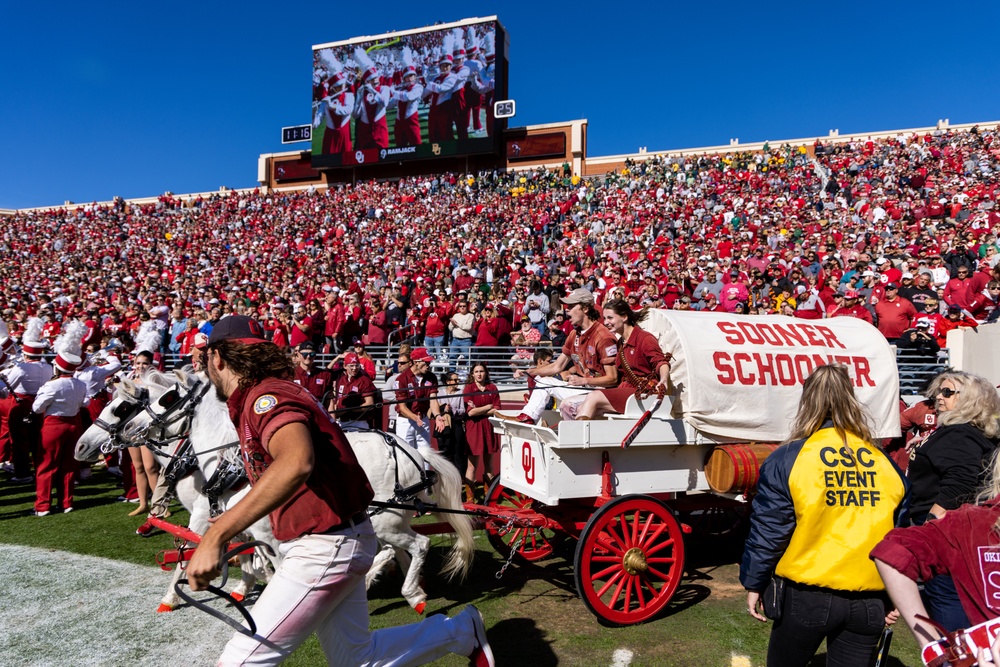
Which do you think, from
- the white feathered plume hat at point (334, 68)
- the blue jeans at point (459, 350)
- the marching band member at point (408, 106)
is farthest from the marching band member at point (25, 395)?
the white feathered plume hat at point (334, 68)

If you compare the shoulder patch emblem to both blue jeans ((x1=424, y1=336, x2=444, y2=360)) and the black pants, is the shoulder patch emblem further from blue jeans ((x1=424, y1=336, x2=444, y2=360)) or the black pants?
blue jeans ((x1=424, y1=336, x2=444, y2=360))

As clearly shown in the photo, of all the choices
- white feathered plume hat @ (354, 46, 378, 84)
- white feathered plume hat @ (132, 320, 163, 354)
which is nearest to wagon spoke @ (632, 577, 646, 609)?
white feathered plume hat @ (132, 320, 163, 354)

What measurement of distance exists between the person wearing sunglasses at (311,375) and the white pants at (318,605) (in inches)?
229

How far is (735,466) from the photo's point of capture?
486 cm

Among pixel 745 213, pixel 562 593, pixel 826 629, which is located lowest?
pixel 562 593

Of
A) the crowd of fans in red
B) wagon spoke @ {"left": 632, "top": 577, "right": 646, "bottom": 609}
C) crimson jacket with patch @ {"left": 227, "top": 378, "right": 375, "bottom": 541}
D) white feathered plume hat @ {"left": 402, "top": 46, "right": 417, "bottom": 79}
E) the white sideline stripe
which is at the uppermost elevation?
white feathered plume hat @ {"left": 402, "top": 46, "right": 417, "bottom": 79}

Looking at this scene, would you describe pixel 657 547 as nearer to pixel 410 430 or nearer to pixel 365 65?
pixel 410 430

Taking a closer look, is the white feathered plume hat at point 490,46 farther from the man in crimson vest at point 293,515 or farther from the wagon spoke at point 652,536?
the man in crimson vest at point 293,515

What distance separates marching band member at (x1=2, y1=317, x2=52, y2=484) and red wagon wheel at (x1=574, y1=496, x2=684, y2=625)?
763 cm

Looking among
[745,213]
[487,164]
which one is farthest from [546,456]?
[487,164]

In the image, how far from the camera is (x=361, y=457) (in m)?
5.39

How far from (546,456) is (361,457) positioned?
1532 mm

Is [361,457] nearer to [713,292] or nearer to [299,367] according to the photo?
[299,367]

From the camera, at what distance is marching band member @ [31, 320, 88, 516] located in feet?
25.7
